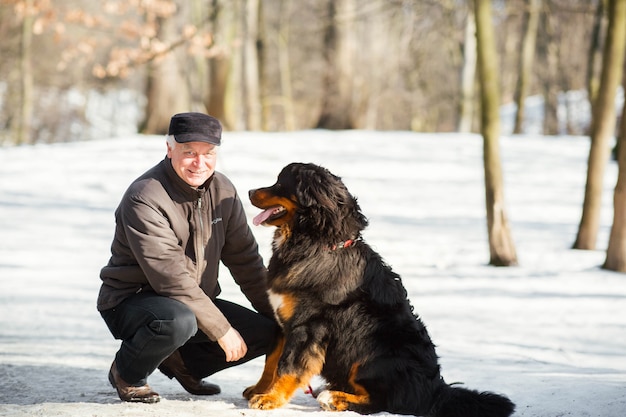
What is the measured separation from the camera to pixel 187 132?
4473 mm

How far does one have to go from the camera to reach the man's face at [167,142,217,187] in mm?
4480

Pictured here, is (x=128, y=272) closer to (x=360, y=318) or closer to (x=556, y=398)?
(x=360, y=318)

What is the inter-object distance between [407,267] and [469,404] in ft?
19.7

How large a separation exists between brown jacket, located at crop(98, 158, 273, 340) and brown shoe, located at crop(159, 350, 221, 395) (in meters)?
0.44

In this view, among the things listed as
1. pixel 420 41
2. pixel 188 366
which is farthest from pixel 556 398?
pixel 420 41

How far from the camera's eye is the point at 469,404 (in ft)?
13.6

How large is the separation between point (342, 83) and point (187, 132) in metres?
17.1

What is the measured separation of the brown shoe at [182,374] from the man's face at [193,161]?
1.13 m

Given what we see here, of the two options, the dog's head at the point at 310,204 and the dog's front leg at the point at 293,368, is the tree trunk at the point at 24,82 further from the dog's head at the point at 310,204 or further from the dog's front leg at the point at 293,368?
the dog's front leg at the point at 293,368

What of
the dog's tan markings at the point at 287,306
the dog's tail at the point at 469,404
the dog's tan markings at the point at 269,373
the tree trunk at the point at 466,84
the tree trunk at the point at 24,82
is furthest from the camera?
the tree trunk at the point at 466,84

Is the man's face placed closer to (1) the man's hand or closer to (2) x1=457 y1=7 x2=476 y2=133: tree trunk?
(1) the man's hand

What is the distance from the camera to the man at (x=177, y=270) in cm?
432

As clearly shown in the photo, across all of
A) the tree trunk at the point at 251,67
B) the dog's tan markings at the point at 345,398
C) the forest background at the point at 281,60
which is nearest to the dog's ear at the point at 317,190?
the dog's tan markings at the point at 345,398

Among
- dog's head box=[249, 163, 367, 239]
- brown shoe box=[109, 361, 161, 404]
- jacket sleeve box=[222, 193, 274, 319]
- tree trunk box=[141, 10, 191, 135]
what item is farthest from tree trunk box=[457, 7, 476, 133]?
→ brown shoe box=[109, 361, 161, 404]
